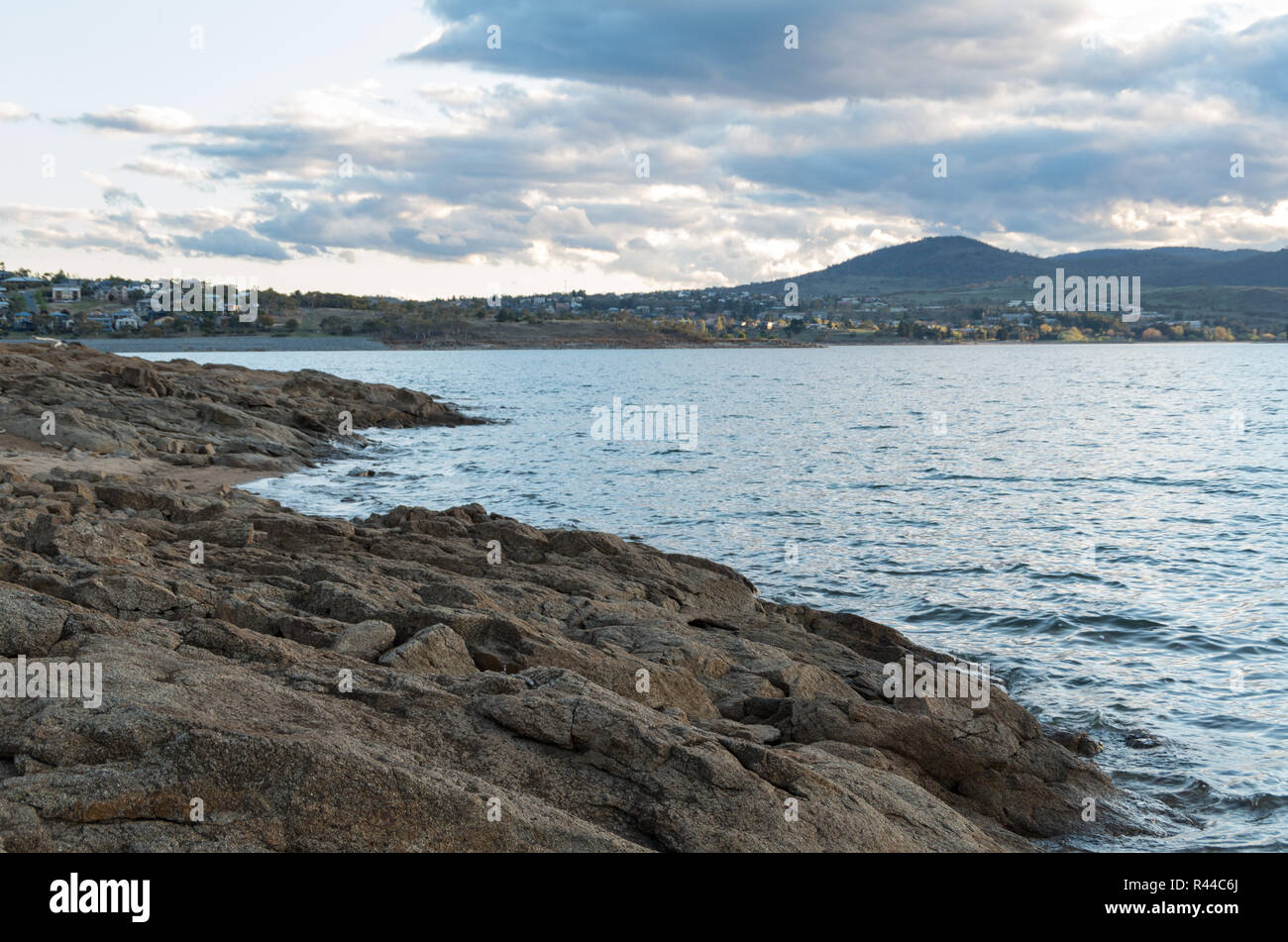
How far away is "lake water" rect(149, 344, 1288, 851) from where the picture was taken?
12.5m

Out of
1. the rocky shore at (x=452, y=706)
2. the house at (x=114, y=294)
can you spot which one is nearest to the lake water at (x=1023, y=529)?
the rocky shore at (x=452, y=706)

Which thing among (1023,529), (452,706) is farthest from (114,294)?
(452,706)

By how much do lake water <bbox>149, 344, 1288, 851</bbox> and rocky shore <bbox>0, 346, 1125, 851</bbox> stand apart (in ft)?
6.62

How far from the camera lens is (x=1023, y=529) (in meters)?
25.6

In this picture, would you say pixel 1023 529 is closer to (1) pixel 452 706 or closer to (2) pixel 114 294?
(1) pixel 452 706

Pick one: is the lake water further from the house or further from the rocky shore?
the house

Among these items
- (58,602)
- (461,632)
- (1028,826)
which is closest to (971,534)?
(1028,826)

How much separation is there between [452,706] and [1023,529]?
21740 millimetres

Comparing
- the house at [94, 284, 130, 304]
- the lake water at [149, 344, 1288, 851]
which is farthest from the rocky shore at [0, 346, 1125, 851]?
the house at [94, 284, 130, 304]
